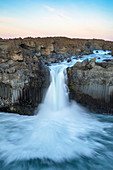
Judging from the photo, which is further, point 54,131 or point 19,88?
point 19,88

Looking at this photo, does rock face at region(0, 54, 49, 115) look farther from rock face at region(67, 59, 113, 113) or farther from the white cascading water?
rock face at region(67, 59, 113, 113)

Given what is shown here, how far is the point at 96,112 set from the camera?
8.48 meters

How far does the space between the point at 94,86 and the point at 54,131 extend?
4.09m

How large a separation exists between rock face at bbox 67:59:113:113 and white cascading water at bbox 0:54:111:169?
23.7 inches

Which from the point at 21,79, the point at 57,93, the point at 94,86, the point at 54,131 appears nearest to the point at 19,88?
the point at 21,79

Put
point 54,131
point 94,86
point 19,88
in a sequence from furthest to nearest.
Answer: point 94,86, point 19,88, point 54,131

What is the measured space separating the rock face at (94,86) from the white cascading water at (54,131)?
603 mm

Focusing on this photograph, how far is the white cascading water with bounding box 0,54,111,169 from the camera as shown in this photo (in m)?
4.58

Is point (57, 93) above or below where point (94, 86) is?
below

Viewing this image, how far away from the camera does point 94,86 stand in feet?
27.8

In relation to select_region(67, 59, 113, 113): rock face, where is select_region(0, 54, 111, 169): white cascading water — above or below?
below

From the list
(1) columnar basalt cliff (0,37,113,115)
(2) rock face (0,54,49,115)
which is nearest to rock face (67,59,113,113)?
(1) columnar basalt cliff (0,37,113,115)

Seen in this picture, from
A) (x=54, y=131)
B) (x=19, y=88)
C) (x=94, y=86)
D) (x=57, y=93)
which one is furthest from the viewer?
(x=57, y=93)

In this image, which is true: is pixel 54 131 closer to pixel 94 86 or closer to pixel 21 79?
pixel 21 79
